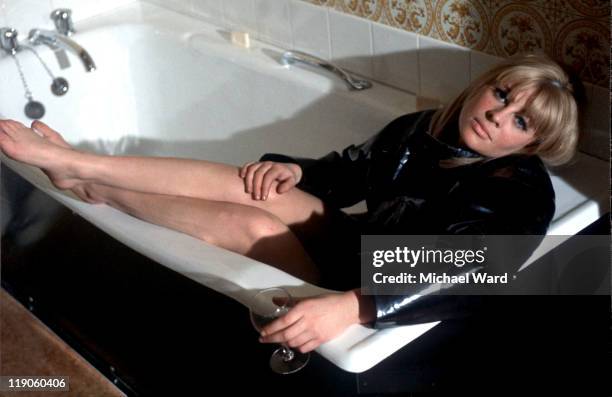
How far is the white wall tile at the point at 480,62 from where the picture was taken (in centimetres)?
167

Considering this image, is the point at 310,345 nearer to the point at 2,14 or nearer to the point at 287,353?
the point at 287,353

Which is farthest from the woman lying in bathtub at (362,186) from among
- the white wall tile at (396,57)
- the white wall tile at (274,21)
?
the white wall tile at (274,21)

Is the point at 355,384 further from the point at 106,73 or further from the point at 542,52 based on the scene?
the point at 106,73

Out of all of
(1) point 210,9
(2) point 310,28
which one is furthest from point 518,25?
(1) point 210,9

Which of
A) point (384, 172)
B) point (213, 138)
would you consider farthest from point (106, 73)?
point (384, 172)

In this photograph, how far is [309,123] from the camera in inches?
79.4

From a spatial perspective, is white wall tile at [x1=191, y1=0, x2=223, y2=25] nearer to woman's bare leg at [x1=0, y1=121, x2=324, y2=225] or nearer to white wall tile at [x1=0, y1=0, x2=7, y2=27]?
white wall tile at [x1=0, y1=0, x2=7, y2=27]

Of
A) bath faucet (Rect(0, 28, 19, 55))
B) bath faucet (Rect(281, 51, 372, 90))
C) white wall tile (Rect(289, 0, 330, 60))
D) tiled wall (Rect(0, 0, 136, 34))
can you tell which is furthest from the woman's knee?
tiled wall (Rect(0, 0, 136, 34))

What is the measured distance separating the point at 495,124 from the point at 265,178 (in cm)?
42

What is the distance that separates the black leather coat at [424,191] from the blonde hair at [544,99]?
0.04 meters

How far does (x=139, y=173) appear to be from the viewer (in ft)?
5.12

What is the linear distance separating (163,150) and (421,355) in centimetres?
130

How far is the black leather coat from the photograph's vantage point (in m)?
1.33

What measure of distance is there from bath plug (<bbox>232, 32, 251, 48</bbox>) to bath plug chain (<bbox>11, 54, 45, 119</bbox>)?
555 millimetres
